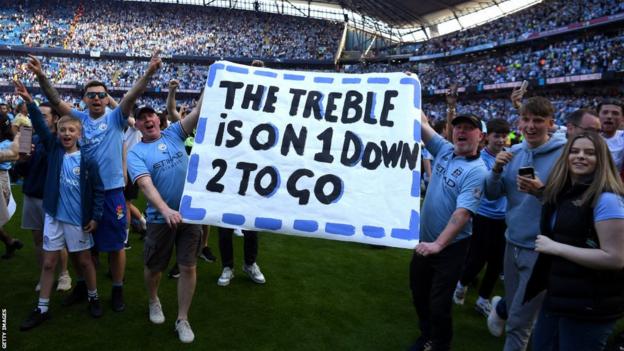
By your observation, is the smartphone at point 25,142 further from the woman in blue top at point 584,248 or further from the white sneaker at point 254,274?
the woman in blue top at point 584,248

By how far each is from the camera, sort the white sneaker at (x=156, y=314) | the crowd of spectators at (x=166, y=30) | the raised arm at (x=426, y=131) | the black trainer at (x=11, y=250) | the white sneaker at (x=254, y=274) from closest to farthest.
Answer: the raised arm at (x=426, y=131)
the white sneaker at (x=156, y=314)
the white sneaker at (x=254, y=274)
the black trainer at (x=11, y=250)
the crowd of spectators at (x=166, y=30)

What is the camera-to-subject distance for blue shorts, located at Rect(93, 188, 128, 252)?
3521 millimetres

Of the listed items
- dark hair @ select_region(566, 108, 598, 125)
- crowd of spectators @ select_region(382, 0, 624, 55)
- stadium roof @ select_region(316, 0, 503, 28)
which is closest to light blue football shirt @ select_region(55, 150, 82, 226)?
dark hair @ select_region(566, 108, 598, 125)

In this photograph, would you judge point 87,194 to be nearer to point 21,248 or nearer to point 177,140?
point 177,140

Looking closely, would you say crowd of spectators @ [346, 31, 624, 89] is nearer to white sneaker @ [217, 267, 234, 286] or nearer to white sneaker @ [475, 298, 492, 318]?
white sneaker @ [475, 298, 492, 318]

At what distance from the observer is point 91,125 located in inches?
143

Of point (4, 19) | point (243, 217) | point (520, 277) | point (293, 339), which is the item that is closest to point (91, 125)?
point (243, 217)

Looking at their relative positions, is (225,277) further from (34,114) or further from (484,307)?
(484,307)

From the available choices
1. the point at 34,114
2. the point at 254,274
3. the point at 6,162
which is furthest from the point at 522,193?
the point at 6,162

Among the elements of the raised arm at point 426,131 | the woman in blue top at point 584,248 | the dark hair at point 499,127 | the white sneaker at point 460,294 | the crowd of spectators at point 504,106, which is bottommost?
the white sneaker at point 460,294

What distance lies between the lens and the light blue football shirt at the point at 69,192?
332 centimetres

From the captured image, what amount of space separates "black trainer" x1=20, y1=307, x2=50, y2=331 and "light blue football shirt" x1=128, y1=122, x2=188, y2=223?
130 cm

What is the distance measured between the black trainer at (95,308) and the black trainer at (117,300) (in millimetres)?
133

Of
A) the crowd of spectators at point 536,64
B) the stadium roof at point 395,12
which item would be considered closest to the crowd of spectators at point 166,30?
the stadium roof at point 395,12
